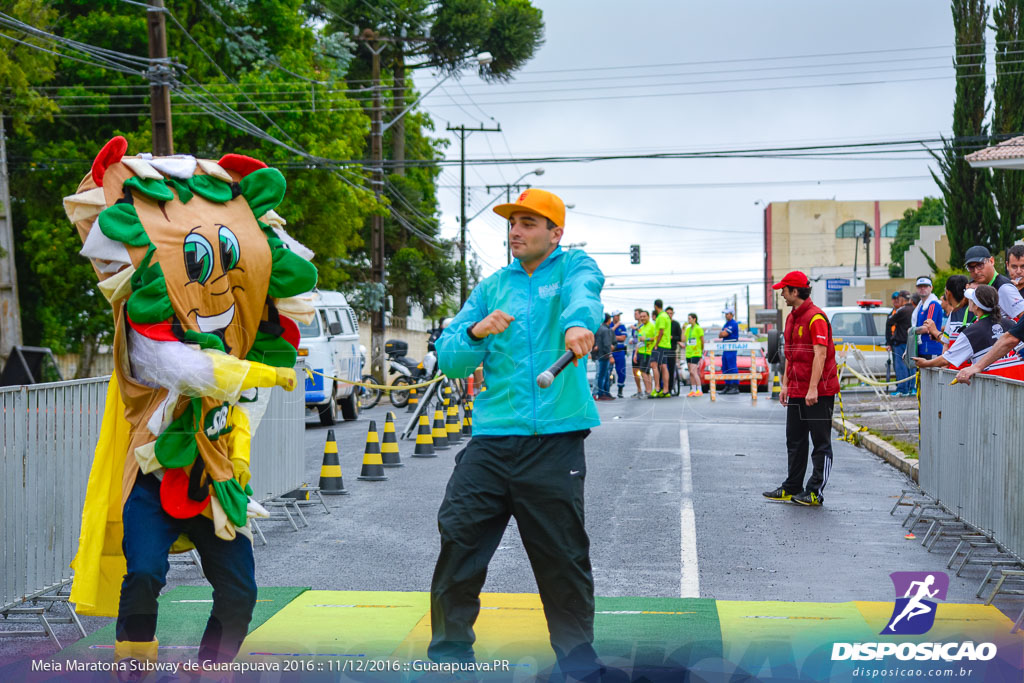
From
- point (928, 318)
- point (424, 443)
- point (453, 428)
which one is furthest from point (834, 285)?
point (424, 443)

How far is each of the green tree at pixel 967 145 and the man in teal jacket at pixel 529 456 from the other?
2509cm

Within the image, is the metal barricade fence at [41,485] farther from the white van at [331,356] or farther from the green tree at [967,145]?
the green tree at [967,145]

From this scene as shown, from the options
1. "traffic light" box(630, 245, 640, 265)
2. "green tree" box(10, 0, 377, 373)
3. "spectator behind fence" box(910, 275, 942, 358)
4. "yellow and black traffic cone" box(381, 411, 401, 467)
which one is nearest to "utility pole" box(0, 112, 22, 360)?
"green tree" box(10, 0, 377, 373)

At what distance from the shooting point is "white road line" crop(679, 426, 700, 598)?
688 cm

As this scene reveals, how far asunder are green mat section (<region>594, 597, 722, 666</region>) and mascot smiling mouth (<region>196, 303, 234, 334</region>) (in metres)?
2.29

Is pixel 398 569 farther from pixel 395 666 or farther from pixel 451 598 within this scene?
pixel 451 598

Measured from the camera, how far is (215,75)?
2820 cm

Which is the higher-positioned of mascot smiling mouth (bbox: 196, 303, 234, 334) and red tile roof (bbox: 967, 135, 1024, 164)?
red tile roof (bbox: 967, 135, 1024, 164)

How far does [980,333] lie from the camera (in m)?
8.93

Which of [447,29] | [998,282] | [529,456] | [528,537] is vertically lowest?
[528,537]

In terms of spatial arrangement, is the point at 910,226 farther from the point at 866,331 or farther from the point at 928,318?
the point at 928,318

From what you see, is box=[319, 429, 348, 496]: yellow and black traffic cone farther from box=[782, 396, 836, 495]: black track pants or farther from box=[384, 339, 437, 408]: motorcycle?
box=[384, 339, 437, 408]: motorcycle

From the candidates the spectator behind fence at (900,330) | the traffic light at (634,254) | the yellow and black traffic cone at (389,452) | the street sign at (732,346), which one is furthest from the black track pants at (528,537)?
the traffic light at (634,254)

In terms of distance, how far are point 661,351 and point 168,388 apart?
21101 millimetres
